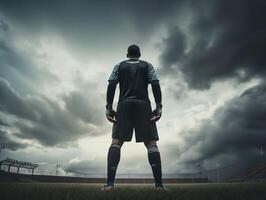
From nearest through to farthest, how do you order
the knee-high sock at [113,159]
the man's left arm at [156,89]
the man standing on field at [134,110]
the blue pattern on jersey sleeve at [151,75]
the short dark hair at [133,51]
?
the knee-high sock at [113,159] < the man standing on field at [134,110] < the man's left arm at [156,89] < the blue pattern on jersey sleeve at [151,75] < the short dark hair at [133,51]

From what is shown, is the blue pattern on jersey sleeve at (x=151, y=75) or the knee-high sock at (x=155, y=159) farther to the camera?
the blue pattern on jersey sleeve at (x=151, y=75)

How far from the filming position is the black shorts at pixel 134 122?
5.85m

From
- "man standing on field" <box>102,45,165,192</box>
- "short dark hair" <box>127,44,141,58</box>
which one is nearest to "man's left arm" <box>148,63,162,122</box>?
"man standing on field" <box>102,45,165,192</box>

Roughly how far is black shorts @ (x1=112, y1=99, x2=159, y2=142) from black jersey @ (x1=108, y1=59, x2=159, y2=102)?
183mm

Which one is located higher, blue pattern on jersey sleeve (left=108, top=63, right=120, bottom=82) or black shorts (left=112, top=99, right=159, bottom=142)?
blue pattern on jersey sleeve (left=108, top=63, right=120, bottom=82)

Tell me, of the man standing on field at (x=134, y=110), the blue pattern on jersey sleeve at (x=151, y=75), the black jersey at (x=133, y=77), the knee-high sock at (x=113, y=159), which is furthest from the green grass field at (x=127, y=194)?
the blue pattern on jersey sleeve at (x=151, y=75)

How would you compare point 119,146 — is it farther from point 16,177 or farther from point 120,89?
point 16,177

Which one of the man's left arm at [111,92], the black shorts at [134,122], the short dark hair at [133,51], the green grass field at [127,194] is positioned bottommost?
the green grass field at [127,194]

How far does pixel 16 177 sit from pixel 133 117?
69635 mm

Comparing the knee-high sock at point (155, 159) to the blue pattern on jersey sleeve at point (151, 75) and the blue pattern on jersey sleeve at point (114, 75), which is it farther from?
the blue pattern on jersey sleeve at point (114, 75)

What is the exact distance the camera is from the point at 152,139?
5832 millimetres

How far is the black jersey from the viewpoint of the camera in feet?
20.3

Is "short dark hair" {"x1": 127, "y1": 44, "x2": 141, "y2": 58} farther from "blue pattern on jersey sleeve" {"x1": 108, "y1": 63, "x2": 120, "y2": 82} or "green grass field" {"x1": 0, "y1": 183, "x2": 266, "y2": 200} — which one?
"green grass field" {"x1": 0, "y1": 183, "x2": 266, "y2": 200}

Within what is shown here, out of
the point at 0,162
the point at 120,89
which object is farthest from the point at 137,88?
the point at 0,162
